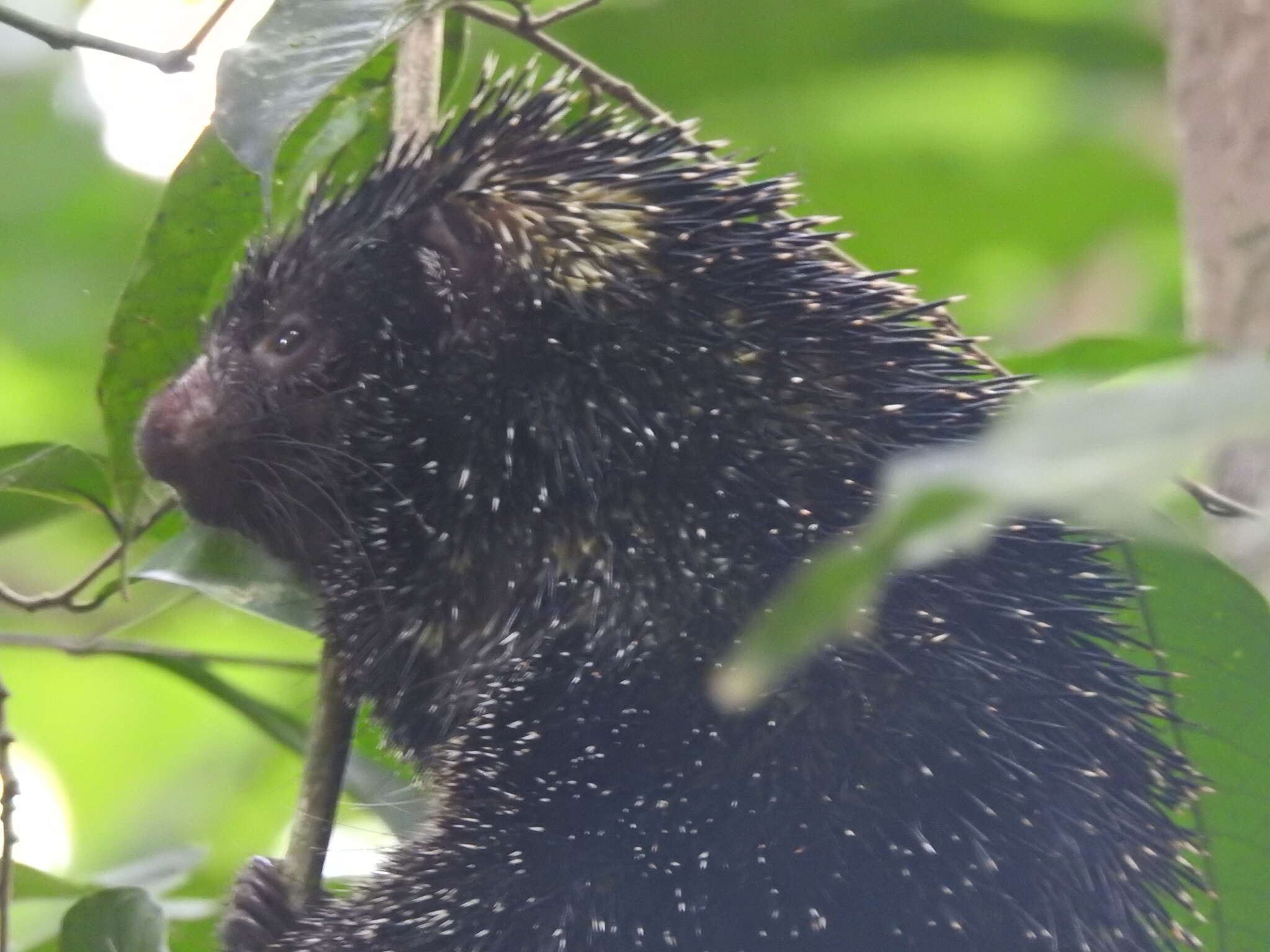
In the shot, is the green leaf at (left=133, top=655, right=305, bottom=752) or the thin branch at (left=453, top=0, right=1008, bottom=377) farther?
the green leaf at (left=133, top=655, right=305, bottom=752)

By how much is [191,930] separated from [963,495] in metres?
2.65

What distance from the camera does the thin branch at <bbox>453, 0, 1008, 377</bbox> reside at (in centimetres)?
246

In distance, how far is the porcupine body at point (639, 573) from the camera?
6.98 ft

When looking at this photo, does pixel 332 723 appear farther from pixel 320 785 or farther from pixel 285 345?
pixel 285 345

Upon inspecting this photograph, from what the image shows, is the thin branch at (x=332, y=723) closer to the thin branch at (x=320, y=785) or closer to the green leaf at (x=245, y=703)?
the thin branch at (x=320, y=785)

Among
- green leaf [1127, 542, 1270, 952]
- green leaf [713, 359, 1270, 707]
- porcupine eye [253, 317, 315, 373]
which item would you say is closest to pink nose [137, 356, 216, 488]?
porcupine eye [253, 317, 315, 373]

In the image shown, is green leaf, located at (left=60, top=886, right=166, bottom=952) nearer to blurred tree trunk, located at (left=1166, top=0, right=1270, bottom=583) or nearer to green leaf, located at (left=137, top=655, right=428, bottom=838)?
green leaf, located at (left=137, top=655, right=428, bottom=838)

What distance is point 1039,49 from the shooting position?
6.55 metres

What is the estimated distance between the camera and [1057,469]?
2.47 ft

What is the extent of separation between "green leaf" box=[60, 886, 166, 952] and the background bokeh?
123 inches

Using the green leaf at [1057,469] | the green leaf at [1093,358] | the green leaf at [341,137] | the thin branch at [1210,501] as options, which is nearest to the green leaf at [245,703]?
the green leaf at [341,137]

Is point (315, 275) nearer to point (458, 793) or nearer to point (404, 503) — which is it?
point (404, 503)

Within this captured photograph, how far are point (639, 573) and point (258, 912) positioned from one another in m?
0.89

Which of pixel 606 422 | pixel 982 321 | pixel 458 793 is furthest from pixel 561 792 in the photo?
pixel 982 321
